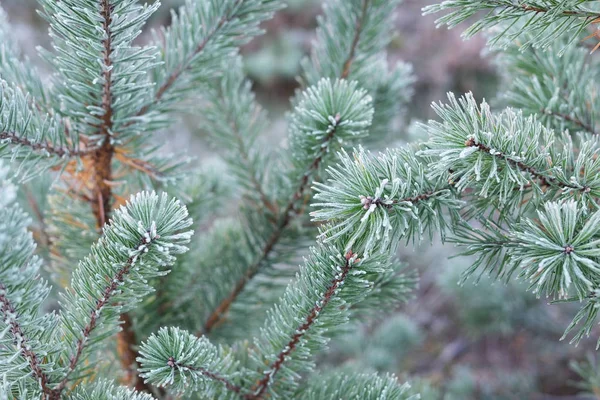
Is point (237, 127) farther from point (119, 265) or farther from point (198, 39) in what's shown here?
point (119, 265)

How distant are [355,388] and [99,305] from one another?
9.3 inches

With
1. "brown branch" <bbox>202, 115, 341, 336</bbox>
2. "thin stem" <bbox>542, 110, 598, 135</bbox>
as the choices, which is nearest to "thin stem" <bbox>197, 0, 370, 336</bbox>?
"brown branch" <bbox>202, 115, 341, 336</bbox>

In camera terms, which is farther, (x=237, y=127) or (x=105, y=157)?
(x=237, y=127)

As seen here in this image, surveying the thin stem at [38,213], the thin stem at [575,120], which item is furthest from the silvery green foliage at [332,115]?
the thin stem at [38,213]

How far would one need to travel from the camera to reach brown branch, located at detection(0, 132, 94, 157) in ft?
1.42

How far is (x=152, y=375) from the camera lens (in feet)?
1.29

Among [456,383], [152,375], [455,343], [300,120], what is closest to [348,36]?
[300,120]

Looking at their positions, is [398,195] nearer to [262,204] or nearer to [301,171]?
[301,171]

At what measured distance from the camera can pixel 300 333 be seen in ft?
1.44

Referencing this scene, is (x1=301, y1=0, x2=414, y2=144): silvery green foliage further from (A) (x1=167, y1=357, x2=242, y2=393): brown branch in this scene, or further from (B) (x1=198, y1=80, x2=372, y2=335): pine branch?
(A) (x1=167, y1=357, x2=242, y2=393): brown branch

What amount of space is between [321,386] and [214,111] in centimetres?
38

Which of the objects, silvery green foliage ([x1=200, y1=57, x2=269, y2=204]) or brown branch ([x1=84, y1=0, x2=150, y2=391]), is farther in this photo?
silvery green foliage ([x1=200, y1=57, x2=269, y2=204])

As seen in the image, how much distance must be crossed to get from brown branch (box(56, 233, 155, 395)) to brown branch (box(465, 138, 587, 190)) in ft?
0.80

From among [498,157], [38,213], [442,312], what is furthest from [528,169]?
[442,312]
